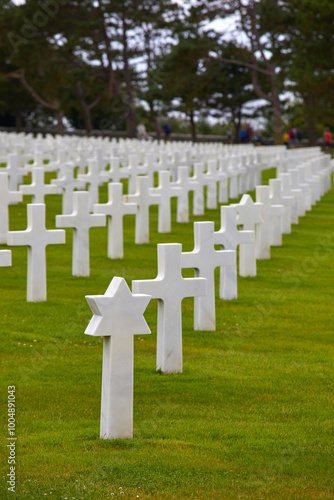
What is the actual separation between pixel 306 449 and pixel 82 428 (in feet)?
3.76

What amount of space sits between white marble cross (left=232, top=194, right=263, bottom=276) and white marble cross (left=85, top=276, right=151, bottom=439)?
4897 millimetres

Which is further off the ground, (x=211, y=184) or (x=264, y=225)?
(x=211, y=184)

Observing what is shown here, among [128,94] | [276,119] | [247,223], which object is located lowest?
[247,223]

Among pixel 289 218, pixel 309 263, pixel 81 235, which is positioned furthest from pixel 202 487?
pixel 289 218

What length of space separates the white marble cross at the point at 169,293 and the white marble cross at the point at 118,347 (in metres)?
0.83

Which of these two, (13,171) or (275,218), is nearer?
(275,218)

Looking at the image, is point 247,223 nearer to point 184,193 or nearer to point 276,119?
point 184,193

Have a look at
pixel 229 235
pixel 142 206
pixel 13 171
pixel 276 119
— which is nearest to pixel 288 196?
pixel 142 206

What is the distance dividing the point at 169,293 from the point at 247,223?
4.04 metres

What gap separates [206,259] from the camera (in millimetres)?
6809

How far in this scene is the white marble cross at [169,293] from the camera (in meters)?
5.61

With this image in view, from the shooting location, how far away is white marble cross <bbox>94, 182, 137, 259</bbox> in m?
10.3

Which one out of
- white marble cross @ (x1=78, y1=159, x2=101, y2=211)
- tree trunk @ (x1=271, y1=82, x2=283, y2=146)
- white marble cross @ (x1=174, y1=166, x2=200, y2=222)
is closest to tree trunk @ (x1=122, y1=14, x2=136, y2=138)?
tree trunk @ (x1=271, y1=82, x2=283, y2=146)

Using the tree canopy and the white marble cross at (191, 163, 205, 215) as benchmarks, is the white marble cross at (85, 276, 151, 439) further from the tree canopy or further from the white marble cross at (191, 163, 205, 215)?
the tree canopy
